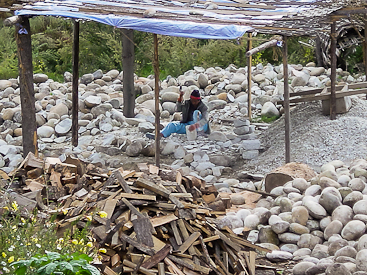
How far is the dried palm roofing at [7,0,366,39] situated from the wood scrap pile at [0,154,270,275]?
2.13 meters

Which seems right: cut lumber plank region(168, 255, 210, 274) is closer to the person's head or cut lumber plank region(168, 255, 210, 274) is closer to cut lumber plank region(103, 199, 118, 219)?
cut lumber plank region(103, 199, 118, 219)

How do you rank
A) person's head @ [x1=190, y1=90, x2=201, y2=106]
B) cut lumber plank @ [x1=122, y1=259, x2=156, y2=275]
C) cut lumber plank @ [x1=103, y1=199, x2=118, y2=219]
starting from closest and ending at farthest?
cut lumber plank @ [x1=122, y1=259, x2=156, y2=275] → cut lumber plank @ [x1=103, y1=199, x2=118, y2=219] → person's head @ [x1=190, y1=90, x2=201, y2=106]

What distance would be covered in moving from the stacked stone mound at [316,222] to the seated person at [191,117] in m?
3.99

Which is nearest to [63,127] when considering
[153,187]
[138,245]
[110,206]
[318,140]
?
[318,140]

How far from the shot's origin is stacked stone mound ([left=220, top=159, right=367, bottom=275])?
4859 mm

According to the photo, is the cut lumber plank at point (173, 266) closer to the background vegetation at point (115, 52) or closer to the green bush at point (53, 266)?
the green bush at point (53, 266)

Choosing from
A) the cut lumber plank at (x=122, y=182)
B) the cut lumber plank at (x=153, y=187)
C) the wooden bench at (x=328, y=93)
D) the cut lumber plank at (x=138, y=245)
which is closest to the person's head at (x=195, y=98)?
the wooden bench at (x=328, y=93)

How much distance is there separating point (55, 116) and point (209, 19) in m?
5.59

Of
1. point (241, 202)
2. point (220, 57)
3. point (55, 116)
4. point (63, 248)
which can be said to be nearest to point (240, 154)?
point (241, 202)

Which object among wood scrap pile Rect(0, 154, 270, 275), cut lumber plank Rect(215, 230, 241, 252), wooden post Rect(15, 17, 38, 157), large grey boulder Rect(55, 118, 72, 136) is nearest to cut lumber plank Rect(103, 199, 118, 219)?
wood scrap pile Rect(0, 154, 270, 275)

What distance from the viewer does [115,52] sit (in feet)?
55.3

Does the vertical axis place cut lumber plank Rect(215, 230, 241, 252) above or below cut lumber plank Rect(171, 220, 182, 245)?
below

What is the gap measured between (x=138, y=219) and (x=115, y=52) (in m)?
13.0

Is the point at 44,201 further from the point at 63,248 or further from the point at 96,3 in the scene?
the point at 96,3
